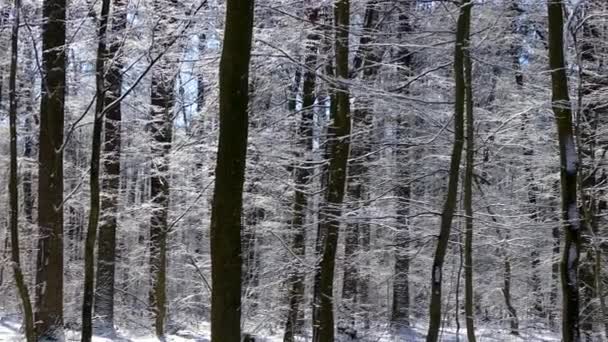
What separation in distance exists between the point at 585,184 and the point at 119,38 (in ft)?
29.1

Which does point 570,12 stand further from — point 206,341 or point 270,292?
point 206,341

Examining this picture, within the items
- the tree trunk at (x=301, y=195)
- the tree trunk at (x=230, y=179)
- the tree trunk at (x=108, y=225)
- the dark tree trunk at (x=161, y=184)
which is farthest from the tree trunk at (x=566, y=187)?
the tree trunk at (x=108, y=225)

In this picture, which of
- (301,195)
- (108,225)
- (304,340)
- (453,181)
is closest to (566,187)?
(453,181)

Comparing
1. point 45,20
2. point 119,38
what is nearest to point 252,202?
point 119,38

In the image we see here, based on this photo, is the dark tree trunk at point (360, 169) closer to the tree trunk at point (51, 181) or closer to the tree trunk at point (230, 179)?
the tree trunk at point (230, 179)

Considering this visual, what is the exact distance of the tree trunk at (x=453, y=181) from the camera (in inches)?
272

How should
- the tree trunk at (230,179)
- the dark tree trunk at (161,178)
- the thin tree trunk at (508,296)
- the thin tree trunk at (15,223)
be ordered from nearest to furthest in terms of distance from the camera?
the tree trunk at (230,179)
the thin tree trunk at (15,223)
the dark tree trunk at (161,178)
the thin tree trunk at (508,296)

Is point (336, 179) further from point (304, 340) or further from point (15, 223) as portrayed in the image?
point (304, 340)

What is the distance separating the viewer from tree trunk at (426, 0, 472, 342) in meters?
6.91

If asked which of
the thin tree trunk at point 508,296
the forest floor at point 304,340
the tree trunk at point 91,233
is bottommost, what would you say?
the forest floor at point 304,340

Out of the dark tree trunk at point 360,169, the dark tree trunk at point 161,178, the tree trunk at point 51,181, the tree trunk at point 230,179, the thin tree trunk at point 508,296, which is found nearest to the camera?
the tree trunk at point 230,179

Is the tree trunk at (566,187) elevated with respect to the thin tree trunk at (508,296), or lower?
elevated

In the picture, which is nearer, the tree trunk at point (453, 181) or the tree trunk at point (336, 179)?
the tree trunk at point (453, 181)

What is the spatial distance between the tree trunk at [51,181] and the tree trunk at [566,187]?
6.75m
